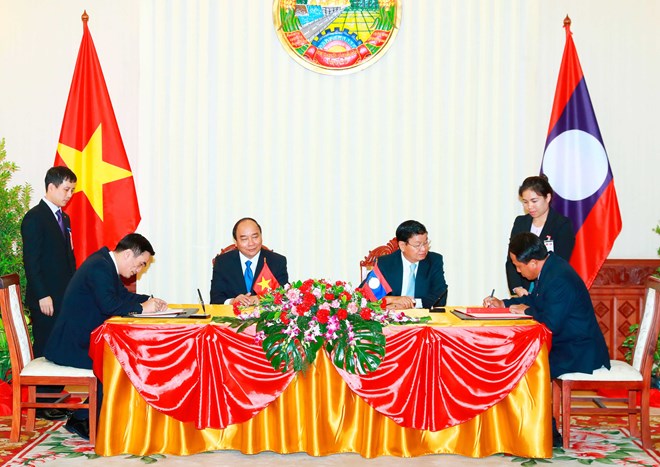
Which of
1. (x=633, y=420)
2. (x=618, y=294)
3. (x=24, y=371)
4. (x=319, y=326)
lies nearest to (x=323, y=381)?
(x=319, y=326)

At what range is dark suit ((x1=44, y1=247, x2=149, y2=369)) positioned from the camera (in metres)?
3.96

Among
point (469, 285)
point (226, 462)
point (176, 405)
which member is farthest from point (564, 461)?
point (469, 285)

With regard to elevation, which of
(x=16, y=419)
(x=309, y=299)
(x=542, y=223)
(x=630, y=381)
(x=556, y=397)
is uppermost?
(x=542, y=223)

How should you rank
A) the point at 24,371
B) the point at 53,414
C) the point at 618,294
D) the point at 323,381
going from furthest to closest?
the point at 618,294 < the point at 53,414 < the point at 24,371 < the point at 323,381

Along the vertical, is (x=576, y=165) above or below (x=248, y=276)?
above

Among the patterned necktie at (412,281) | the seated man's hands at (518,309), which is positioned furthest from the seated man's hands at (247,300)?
the seated man's hands at (518,309)

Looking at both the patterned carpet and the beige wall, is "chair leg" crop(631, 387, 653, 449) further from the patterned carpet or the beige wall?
the beige wall

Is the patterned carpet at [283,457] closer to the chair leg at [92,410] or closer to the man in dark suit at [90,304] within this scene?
the chair leg at [92,410]

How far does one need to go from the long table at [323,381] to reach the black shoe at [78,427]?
45cm

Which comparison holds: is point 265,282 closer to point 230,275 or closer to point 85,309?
point 230,275

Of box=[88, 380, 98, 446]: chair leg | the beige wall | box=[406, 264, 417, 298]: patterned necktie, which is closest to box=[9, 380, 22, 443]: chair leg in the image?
box=[88, 380, 98, 446]: chair leg

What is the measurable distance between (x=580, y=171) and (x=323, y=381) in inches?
113

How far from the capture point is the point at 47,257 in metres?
4.68

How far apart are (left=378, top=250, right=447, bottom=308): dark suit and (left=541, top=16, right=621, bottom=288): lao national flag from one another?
1.40 metres
